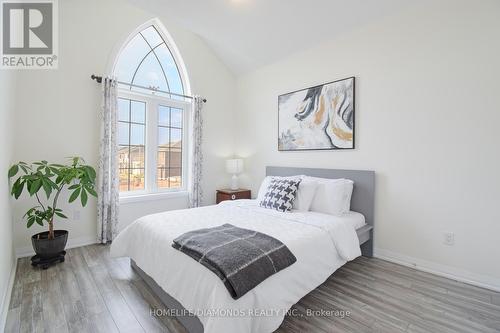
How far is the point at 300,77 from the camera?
354 centimetres

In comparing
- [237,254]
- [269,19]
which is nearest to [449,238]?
[237,254]

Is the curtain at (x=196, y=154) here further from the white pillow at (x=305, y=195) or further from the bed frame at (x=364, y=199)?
the bed frame at (x=364, y=199)

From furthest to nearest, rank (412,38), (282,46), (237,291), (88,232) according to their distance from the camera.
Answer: (282,46) < (88,232) < (412,38) < (237,291)

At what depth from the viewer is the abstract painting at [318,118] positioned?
9.91 ft

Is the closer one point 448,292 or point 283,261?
point 283,261

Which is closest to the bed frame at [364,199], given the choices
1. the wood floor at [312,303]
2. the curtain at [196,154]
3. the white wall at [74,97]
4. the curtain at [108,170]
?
the wood floor at [312,303]

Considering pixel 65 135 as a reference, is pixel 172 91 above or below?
above

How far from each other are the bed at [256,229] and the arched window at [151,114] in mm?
1443

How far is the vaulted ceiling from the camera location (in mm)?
2727

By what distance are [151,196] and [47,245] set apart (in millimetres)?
1384

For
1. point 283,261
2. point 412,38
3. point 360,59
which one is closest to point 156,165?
point 283,261

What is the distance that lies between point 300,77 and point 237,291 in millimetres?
Result: 3077

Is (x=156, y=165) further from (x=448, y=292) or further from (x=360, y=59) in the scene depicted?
(x=448, y=292)

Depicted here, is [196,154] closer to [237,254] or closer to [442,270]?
[237,254]
